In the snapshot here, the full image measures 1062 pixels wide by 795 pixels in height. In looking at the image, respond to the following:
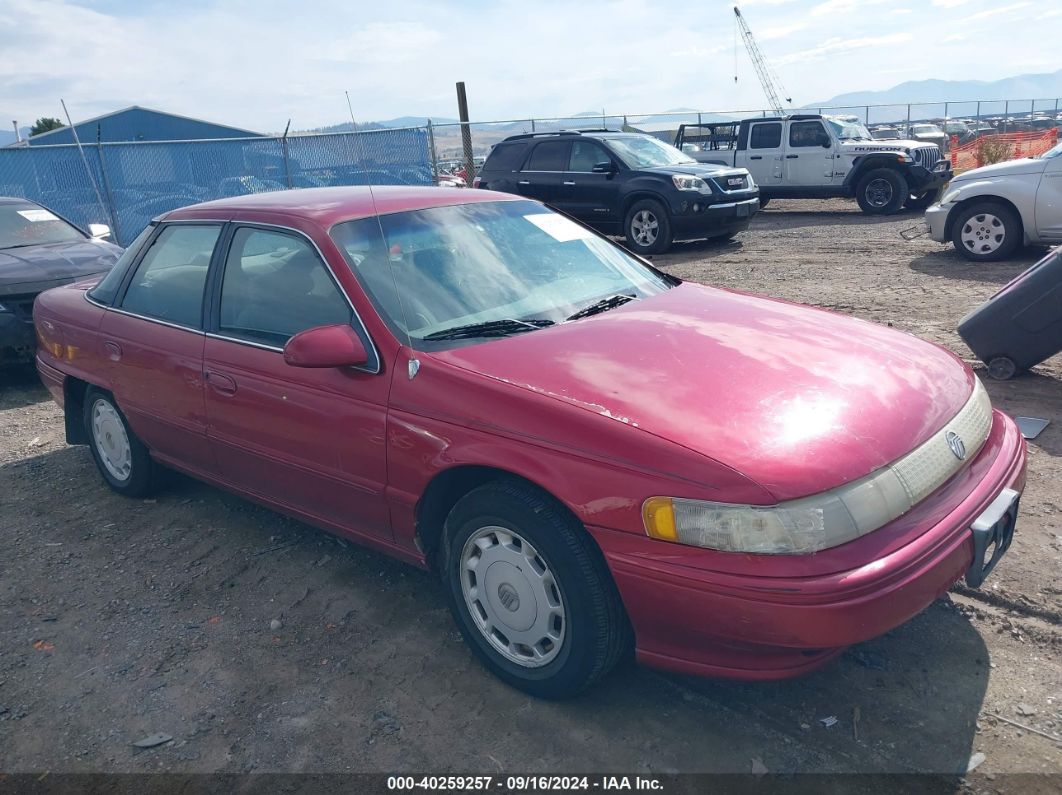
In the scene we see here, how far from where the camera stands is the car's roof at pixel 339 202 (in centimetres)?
362

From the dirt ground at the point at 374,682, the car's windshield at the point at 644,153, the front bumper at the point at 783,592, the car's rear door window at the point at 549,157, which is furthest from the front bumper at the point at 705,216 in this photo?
the front bumper at the point at 783,592

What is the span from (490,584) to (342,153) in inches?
597

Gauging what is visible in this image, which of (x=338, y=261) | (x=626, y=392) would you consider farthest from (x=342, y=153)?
(x=626, y=392)

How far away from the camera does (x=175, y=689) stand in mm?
3107

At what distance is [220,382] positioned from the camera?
3719 mm

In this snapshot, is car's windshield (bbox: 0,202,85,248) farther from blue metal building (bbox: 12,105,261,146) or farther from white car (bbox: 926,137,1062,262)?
blue metal building (bbox: 12,105,261,146)

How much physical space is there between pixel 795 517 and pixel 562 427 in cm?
73

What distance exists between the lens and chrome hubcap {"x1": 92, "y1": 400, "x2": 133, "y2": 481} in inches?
184

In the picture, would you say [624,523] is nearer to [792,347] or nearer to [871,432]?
[871,432]

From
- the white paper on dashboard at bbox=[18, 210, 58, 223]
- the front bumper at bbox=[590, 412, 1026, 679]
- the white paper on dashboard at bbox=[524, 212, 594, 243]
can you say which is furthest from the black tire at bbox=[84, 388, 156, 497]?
the white paper on dashboard at bbox=[18, 210, 58, 223]

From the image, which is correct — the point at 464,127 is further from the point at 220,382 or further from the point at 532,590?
the point at 532,590

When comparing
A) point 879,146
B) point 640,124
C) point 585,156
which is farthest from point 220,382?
point 640,124

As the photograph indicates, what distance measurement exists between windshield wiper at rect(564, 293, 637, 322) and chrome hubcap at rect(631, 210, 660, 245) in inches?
366

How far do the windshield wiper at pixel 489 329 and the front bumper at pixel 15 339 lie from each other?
5.25 metres
